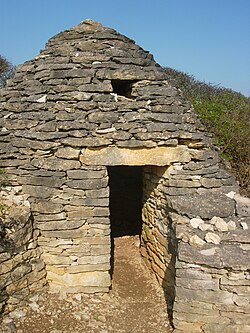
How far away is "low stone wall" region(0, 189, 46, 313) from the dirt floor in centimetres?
18

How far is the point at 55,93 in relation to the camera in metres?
4.39

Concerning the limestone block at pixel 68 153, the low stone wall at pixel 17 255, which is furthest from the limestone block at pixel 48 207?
the limestone block at pixel 68 153

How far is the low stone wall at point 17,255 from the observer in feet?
13.6

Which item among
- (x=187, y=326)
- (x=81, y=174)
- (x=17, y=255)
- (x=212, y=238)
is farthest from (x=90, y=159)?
(x=187, y=326)

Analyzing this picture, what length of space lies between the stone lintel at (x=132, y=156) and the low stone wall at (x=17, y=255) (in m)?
1.17

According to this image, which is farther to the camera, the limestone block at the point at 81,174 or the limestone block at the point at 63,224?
the limestone block at the point at 63,224

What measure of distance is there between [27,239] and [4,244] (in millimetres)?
326

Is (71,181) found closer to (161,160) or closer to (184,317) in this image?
(161,160)

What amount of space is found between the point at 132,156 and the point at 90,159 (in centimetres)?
59

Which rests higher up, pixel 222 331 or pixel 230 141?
pixel 230 141

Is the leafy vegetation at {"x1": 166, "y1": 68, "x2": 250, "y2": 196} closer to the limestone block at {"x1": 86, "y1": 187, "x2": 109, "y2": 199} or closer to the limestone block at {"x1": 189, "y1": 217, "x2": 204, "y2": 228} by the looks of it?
the limestone block at {"x1": 189, "y1": 217, "x2": 204, "y2": 228}

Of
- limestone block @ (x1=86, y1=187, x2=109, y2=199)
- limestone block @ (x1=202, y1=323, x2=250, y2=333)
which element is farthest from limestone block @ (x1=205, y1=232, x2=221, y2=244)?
limestone block @ (x1=86, y1=187, x2=109, y2=199)

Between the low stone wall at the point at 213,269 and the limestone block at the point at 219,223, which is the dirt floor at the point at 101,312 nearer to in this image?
the low stone wall at the point at 213,269

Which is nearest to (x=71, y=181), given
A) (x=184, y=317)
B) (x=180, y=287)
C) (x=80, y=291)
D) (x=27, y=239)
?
(x=27, y=239)
